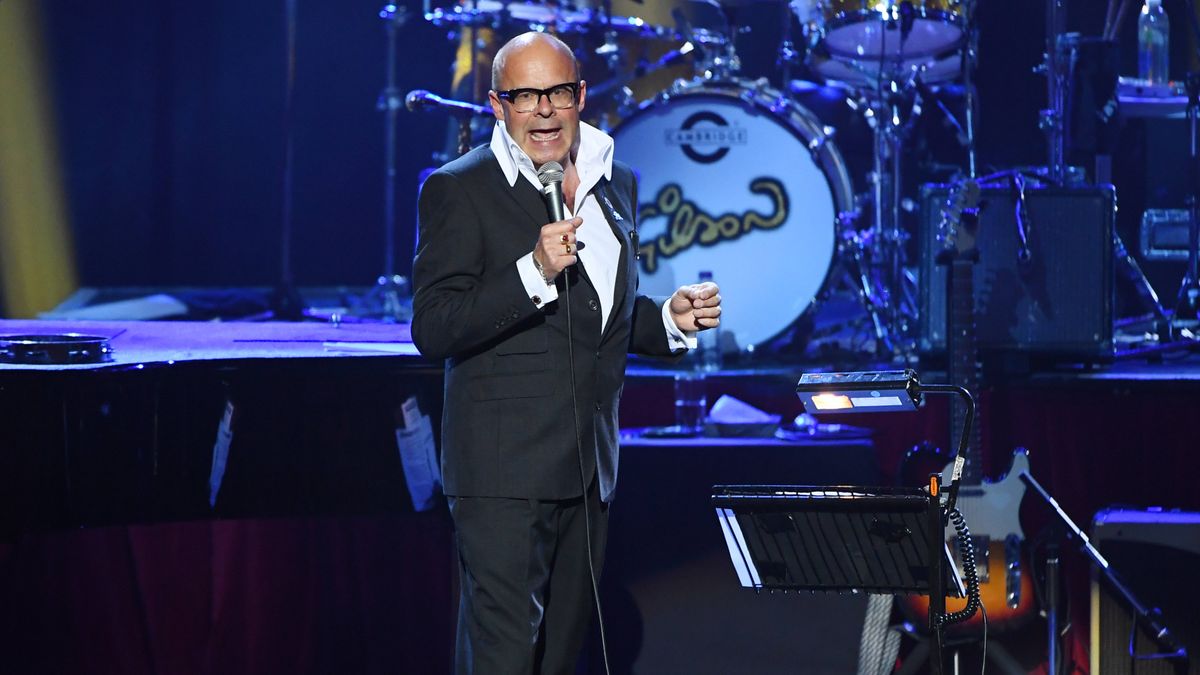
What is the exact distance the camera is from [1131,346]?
238 inches

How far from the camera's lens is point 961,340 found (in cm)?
499

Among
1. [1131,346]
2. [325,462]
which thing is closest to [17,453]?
[325,462]

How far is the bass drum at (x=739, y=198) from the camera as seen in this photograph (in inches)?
238

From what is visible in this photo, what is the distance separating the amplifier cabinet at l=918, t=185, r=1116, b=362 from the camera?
5309 millimetres

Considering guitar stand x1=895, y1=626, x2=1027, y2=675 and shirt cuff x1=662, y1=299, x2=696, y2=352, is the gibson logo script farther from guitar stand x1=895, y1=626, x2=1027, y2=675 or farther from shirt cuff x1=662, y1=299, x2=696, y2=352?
shirt cuff x1=662, y1=299, x2=696, y2=352

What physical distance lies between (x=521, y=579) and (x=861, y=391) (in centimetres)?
85

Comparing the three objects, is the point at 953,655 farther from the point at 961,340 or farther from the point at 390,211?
the point at 390,211

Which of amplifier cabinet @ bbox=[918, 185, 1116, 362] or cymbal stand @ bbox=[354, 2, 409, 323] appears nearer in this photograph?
amplifier cabinet @ bbox=[918, 185, 1116, 362]

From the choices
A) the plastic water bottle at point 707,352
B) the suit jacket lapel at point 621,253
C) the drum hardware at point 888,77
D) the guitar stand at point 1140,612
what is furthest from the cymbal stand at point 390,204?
the suit jacket lapel at point 621,253

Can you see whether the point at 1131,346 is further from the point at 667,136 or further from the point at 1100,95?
the point at 667,136

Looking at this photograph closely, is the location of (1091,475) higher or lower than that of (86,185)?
lower

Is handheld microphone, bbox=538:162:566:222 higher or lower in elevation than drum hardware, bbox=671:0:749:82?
lower

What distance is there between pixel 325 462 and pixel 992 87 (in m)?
4.79

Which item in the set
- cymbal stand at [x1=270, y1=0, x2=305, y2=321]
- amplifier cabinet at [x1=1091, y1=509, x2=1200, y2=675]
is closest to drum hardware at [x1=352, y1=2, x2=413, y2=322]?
cymbal stand at [x1=270, y1=0, x2=305, y2=321]
